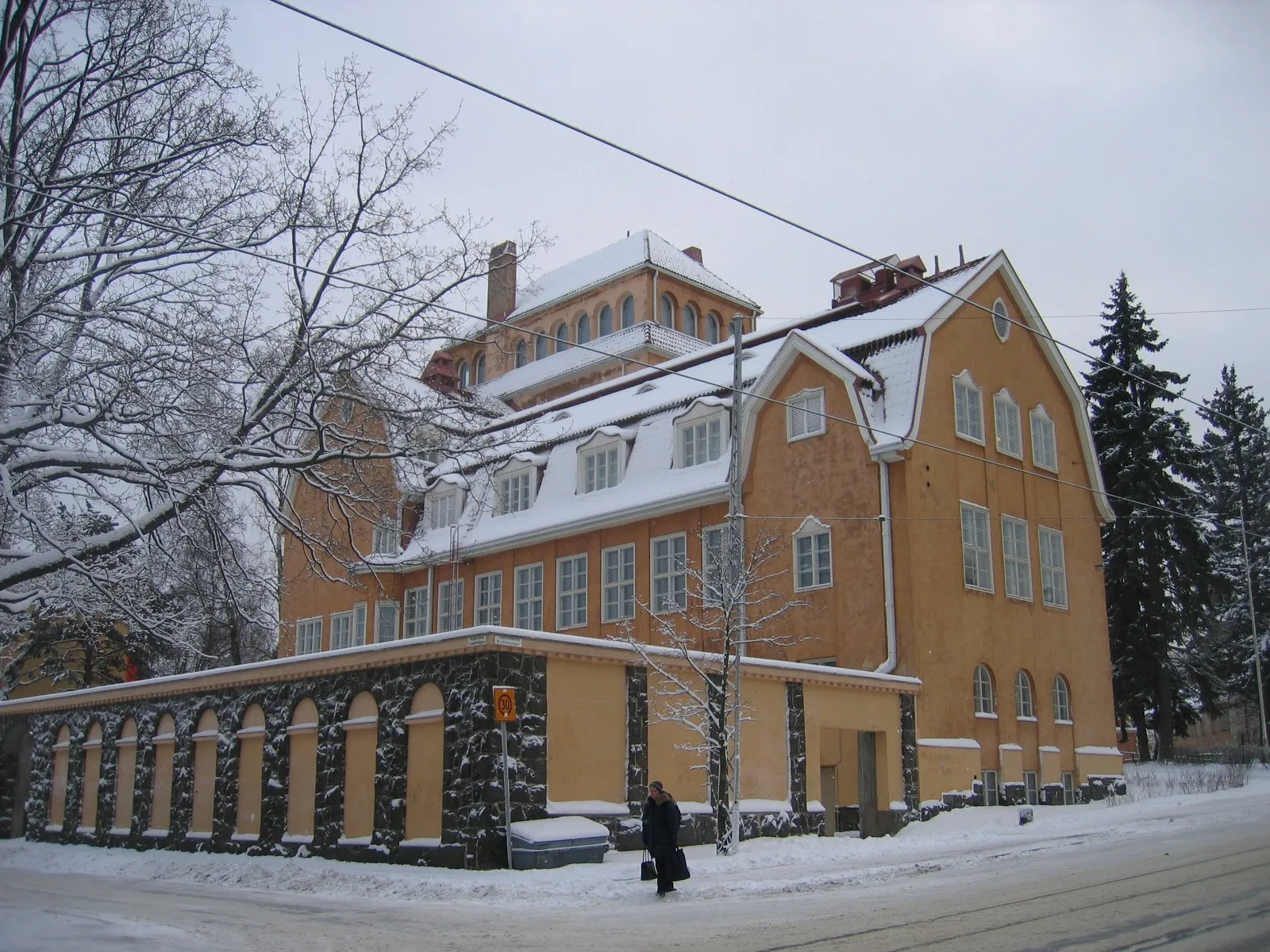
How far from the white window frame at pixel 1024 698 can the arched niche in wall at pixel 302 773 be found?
15228mm

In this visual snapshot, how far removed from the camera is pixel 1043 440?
30.4 meters

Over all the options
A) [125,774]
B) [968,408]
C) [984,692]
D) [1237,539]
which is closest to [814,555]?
[984,692]

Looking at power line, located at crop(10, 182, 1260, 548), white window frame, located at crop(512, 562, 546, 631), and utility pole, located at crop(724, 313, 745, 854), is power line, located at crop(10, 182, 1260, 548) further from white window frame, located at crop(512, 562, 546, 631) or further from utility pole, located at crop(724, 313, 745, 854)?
white window frame, located at crop(512, 562, 546, 631)

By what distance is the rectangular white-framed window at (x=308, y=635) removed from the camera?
39906 millimetres

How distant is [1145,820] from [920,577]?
632 cm

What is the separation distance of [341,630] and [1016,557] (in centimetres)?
2148

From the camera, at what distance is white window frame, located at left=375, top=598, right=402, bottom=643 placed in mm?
36969

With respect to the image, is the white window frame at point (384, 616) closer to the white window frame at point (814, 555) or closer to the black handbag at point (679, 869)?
the white window frame at point (814, 555)

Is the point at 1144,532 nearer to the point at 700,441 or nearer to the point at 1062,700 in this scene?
the point at 1062,700

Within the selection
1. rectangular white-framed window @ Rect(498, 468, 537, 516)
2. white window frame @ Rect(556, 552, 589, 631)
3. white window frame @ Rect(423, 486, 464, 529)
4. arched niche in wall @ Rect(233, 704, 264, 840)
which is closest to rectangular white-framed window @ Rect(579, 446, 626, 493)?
white window frame @ Rect(556, 552, 589, 631)

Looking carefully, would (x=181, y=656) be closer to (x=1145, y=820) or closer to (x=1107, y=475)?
(x=1107, y=475)

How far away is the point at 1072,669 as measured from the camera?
29078mm

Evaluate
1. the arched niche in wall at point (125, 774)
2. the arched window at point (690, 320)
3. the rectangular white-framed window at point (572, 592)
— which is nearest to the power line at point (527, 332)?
the rectangular white-framed window at point (572, 592)

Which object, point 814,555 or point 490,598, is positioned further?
point 490,598
